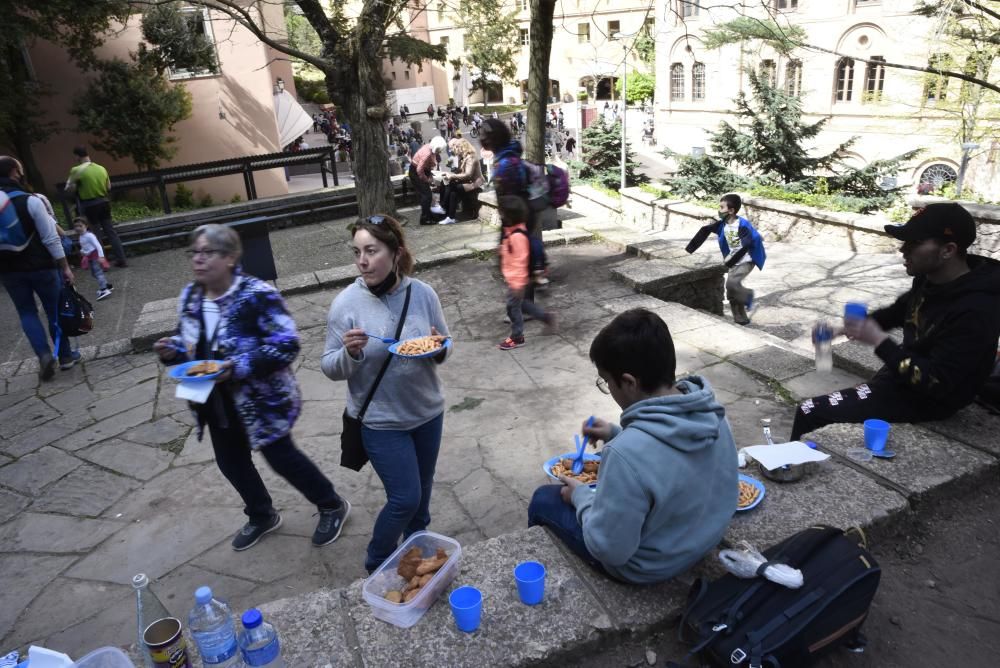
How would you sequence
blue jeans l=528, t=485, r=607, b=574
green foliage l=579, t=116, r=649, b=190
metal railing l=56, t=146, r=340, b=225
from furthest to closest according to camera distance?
green foliage l=579, t=116, r=649, b=190, metal railing l=56, t=146, r=340, b=225, blue jeans l=528, t=485, r=607, b=574

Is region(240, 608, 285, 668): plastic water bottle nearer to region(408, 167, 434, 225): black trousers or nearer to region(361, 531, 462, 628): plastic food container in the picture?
region(361, 531, 462, 628): plastic food container

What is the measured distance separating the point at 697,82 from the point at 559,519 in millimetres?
37205

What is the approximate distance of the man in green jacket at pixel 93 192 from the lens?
32.2 feet

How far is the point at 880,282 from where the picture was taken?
31.4 ft

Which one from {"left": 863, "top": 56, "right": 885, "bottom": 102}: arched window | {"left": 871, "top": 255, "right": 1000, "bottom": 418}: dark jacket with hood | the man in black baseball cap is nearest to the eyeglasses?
the man in black baseball cap

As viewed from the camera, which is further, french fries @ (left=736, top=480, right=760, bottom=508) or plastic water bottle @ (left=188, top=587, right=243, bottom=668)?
french fries @ (left=736, top=480, right=760, bottom=508)

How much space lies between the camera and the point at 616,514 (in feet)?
6.56

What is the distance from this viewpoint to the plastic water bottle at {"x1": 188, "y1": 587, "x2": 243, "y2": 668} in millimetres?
2004

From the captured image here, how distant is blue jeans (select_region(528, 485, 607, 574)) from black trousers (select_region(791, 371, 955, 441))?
1.68m

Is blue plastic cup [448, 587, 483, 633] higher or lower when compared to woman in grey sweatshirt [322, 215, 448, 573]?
lower

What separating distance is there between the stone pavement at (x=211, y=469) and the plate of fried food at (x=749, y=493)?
1298 mm

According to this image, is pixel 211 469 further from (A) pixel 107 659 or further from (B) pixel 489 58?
(B) pixel 489 58

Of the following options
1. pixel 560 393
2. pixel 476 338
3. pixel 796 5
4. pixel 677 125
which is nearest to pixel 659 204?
pixel 476 338

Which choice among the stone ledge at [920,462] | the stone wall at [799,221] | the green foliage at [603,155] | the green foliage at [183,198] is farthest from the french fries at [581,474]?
the green foliage at [183,198]
